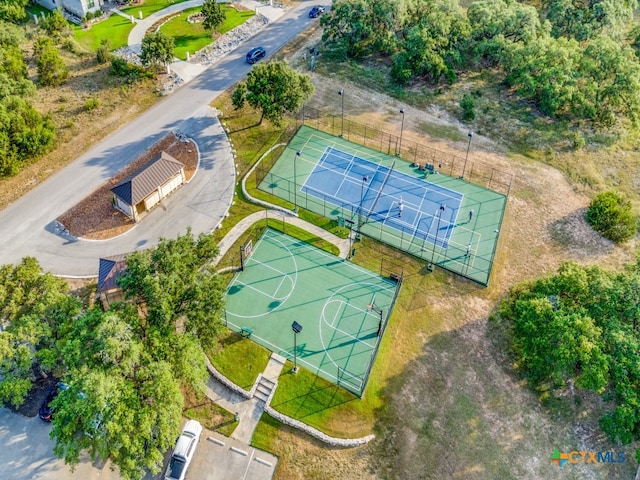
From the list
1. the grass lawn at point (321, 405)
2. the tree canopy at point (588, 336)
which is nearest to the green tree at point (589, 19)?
the tree canopy at point (588, 336)

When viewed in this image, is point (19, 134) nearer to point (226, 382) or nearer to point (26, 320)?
point (26, 320)

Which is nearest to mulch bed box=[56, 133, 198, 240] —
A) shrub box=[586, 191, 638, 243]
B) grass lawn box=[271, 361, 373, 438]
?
grass lawn box=[271, 361, 373, 438]

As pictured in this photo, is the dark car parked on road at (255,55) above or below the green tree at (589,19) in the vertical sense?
below

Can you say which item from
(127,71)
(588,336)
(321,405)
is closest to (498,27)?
(588,336)

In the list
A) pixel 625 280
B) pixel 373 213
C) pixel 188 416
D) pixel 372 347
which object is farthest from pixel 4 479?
pixel 625 280

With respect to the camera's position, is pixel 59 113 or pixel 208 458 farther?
pixel 59 113

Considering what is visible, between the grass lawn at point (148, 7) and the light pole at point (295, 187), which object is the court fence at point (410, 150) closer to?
the light pole at point (295, 187)

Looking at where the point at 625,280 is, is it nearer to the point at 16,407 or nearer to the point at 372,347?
the point at 372,347
